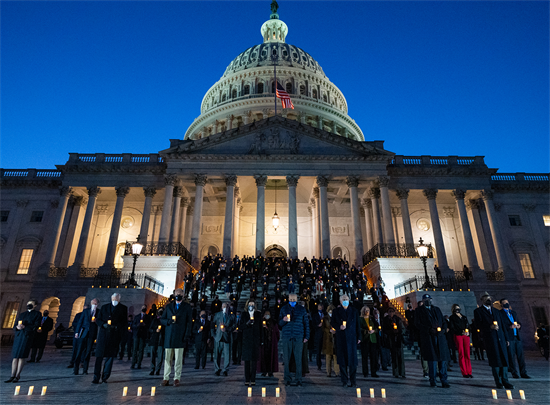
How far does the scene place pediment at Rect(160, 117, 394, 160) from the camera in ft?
115

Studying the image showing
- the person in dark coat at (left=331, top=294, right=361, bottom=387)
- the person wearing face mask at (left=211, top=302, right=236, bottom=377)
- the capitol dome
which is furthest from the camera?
the capitol dome

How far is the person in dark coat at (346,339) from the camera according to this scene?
8.88m

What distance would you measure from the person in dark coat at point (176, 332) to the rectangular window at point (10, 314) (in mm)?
32375

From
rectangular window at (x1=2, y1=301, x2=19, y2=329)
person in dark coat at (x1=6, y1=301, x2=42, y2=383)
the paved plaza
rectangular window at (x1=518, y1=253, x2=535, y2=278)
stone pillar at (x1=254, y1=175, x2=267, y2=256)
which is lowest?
the paved plaza

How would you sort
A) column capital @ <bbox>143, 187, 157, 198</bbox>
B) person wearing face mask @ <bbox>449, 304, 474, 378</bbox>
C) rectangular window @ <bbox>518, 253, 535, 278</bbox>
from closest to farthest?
person wearing face mask @ <bbox>449, 304, 474, 378</bbox>, column capital @ <bbox>143, 187, 157, 198</bbox>, rectangular window @ <bbox>518, 253, 535, 278</bbox>

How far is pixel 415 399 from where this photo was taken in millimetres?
7480

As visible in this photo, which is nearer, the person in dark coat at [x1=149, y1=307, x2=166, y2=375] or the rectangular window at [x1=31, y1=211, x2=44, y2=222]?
the person in dark coat at [x1=149, y1=307, x2=166, y2=375]

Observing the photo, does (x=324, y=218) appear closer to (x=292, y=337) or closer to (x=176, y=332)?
(x=292, y=337)

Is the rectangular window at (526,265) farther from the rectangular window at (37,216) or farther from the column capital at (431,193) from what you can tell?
the rectangular window at (37,216)

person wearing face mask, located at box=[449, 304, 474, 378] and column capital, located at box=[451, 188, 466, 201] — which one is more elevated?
column capital, located at box=[451, 188, 466, 201]

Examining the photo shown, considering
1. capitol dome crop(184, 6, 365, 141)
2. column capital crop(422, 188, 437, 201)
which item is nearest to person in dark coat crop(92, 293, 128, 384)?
column capital crop(422, 188, 437, 201)

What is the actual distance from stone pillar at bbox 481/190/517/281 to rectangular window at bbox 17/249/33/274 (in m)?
43.8

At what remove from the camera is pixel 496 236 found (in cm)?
3475

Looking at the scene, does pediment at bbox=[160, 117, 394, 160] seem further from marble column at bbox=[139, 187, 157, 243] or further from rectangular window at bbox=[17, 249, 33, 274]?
rectangular window at bbox=[17, 249, 33, 274]
